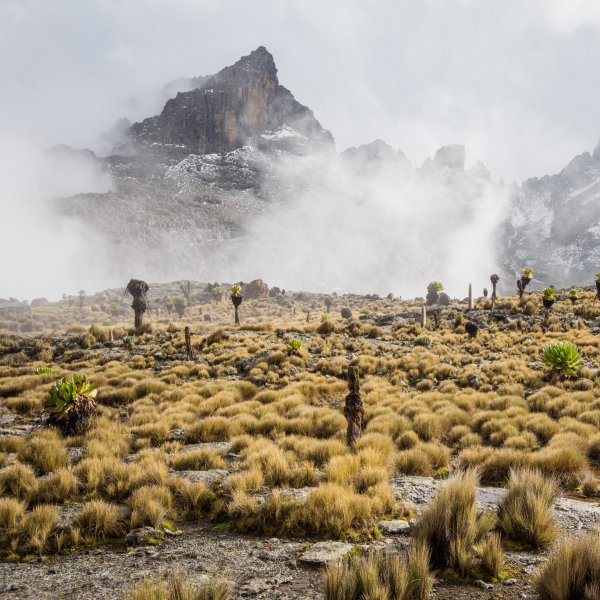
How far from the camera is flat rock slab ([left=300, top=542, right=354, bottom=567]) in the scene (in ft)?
16.7

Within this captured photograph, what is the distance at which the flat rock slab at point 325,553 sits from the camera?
509cm

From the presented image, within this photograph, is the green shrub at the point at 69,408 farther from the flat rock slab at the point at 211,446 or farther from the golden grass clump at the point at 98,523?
the golden grass clump at the point at 98,523

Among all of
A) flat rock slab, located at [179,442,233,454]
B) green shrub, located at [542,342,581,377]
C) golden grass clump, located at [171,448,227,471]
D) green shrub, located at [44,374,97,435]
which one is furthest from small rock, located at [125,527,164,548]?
green shrub, located at [542,342,581,377]

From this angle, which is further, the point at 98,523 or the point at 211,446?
the point at 211,446

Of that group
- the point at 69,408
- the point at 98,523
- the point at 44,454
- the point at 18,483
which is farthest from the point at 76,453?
the point at 98,523

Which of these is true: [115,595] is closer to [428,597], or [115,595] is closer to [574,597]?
[428,597]

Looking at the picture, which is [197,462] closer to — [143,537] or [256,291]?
[143,537]

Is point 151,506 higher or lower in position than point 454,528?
lower

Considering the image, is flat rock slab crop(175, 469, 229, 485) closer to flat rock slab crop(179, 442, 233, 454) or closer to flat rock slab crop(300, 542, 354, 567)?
flat rock slab crop(179, 442, 233, 454)

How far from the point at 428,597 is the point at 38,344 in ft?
116

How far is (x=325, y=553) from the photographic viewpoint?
5266mm

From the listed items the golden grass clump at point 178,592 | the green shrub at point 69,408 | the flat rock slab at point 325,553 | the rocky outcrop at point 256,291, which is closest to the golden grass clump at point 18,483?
the green shrub at point 69,408

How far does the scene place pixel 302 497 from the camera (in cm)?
711

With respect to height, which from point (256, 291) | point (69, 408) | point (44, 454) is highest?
point (256, 291)
